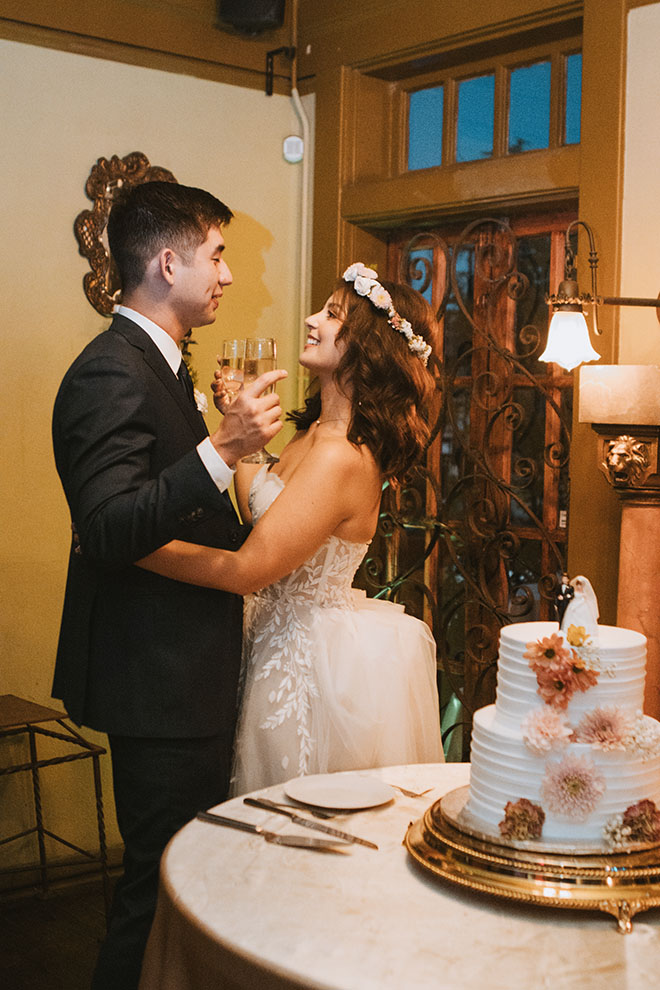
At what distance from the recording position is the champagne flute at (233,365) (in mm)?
2236

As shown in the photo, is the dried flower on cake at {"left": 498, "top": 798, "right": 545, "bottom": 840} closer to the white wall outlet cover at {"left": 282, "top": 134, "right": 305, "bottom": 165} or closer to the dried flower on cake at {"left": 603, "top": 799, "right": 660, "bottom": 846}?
the dried flower on cake at {"left": 603, "top": 799, "right": 660, "bottom": 846}

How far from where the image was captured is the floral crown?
9.13ft

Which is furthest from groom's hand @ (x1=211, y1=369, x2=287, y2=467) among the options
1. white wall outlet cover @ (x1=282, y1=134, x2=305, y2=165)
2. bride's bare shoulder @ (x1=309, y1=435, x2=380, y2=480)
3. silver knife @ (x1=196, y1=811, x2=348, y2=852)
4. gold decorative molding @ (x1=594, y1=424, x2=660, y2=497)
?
white wall outlet cover @ (x1=282, y1=134, x2=305, y2=165)

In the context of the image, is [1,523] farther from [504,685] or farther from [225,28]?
[504,685]

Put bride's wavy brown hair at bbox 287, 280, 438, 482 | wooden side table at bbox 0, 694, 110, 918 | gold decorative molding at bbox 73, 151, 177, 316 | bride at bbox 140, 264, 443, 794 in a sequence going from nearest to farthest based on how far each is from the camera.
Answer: bride at bbox 140, 264, 443, 794 < bride's wavy brown hair at bbox 287, 280, 438, 482 < wooden side table at bbox 0, 694, 110, 918 < gold decorative molding at bbox 73, 151, 177, 316

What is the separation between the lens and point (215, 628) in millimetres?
2355

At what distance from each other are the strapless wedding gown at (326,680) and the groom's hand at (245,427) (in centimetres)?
70

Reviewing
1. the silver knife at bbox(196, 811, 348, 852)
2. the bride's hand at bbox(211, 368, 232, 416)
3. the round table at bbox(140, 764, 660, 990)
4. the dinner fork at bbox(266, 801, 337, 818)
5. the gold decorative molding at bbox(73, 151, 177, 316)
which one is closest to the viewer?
the round table at bbox(140, 764, 660, 990)

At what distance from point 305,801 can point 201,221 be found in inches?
50.2

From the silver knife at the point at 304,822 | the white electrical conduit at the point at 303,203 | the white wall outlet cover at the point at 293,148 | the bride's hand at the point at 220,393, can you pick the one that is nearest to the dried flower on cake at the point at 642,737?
the silver knife at the point at 304,822

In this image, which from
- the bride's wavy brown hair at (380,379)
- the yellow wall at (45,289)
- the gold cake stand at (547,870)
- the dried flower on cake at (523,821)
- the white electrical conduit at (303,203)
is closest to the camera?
the gold cake stand at (547,870)

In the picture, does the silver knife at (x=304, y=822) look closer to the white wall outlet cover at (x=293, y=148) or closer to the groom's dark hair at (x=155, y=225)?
the groom's dark hair at (x=155, y=225)

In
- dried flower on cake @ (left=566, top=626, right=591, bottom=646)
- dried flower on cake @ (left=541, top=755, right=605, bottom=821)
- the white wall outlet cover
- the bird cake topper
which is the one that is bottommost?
dried flower on cake @ (left=541, top=755, right=605, bottom=821)

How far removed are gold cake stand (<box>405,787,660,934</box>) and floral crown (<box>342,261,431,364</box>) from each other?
1508 mm
